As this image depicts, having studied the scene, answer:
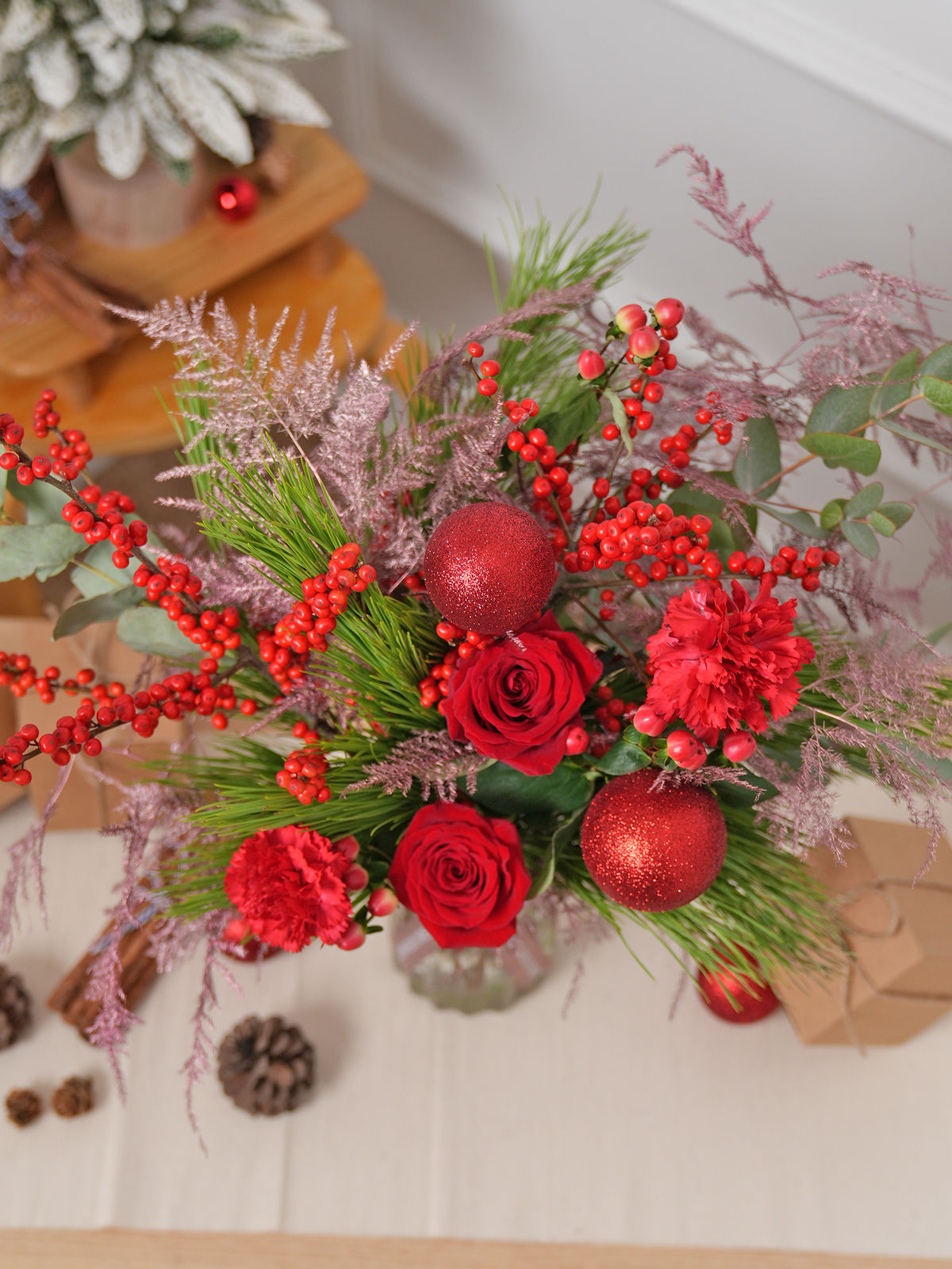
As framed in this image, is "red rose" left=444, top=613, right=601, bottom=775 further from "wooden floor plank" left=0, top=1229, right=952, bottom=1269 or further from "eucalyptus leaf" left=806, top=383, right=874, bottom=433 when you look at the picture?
"wooden floor plank" left=0, top=1229, right=952, bottom=1269

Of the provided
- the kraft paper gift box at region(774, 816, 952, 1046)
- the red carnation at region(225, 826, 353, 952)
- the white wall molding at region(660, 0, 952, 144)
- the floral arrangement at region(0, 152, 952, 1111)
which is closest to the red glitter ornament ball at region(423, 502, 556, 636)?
the floral arrangement at region(0, 152, 952, 1111)

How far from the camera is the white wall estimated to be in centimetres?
75

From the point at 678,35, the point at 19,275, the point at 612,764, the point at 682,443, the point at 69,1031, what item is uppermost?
the point at 678,35

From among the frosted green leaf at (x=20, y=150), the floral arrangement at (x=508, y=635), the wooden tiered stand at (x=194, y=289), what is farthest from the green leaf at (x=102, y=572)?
the frosted green leaf at (x=20, y=150)

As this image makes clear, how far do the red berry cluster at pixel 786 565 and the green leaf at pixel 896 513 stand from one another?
3 centimetres

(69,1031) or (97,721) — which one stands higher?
(97,721)

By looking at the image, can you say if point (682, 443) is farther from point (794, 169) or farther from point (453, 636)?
point (794, 169)

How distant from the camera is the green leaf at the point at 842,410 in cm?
43

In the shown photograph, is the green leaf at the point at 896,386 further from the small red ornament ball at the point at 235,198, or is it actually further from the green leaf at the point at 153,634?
the small red ornament ball at the point at 235,198

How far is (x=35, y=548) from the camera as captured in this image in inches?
17.9

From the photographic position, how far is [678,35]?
87 centimetres

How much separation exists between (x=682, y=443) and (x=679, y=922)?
0.24 meters

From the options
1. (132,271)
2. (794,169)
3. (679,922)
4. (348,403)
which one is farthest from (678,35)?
(679,922)

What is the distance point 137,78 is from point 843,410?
743 mm
